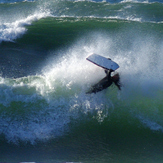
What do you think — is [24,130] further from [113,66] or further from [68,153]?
[113,66]

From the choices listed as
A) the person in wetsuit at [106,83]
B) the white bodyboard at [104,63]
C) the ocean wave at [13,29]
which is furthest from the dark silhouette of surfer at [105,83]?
the ocean wave at [13,29]

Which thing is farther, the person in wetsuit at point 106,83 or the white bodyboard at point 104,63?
the white bodyboard at point 104,63

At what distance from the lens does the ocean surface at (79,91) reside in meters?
14.0

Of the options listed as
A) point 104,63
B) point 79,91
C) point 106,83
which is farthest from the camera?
point 79,91

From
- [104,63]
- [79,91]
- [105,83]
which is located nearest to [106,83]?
[105,83]

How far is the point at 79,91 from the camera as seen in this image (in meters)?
17.1

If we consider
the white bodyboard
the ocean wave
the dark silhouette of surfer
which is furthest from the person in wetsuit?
the ocean wave

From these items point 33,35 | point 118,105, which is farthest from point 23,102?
point 33,35

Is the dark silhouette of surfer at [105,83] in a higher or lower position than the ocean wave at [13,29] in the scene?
lower

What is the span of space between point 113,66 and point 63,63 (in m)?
5.00

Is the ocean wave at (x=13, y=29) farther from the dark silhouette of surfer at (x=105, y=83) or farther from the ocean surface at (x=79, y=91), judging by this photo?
the dark silhouette of surfer at (x=105, y=83)

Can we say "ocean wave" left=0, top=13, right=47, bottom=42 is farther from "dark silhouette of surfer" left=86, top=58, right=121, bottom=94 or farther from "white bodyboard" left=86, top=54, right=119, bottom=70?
"dark silhouette of surfer" left=86, top=58, right=121, bottom=94

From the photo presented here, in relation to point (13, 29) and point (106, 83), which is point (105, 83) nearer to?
point (106, 83)

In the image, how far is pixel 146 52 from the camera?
2109 cm
